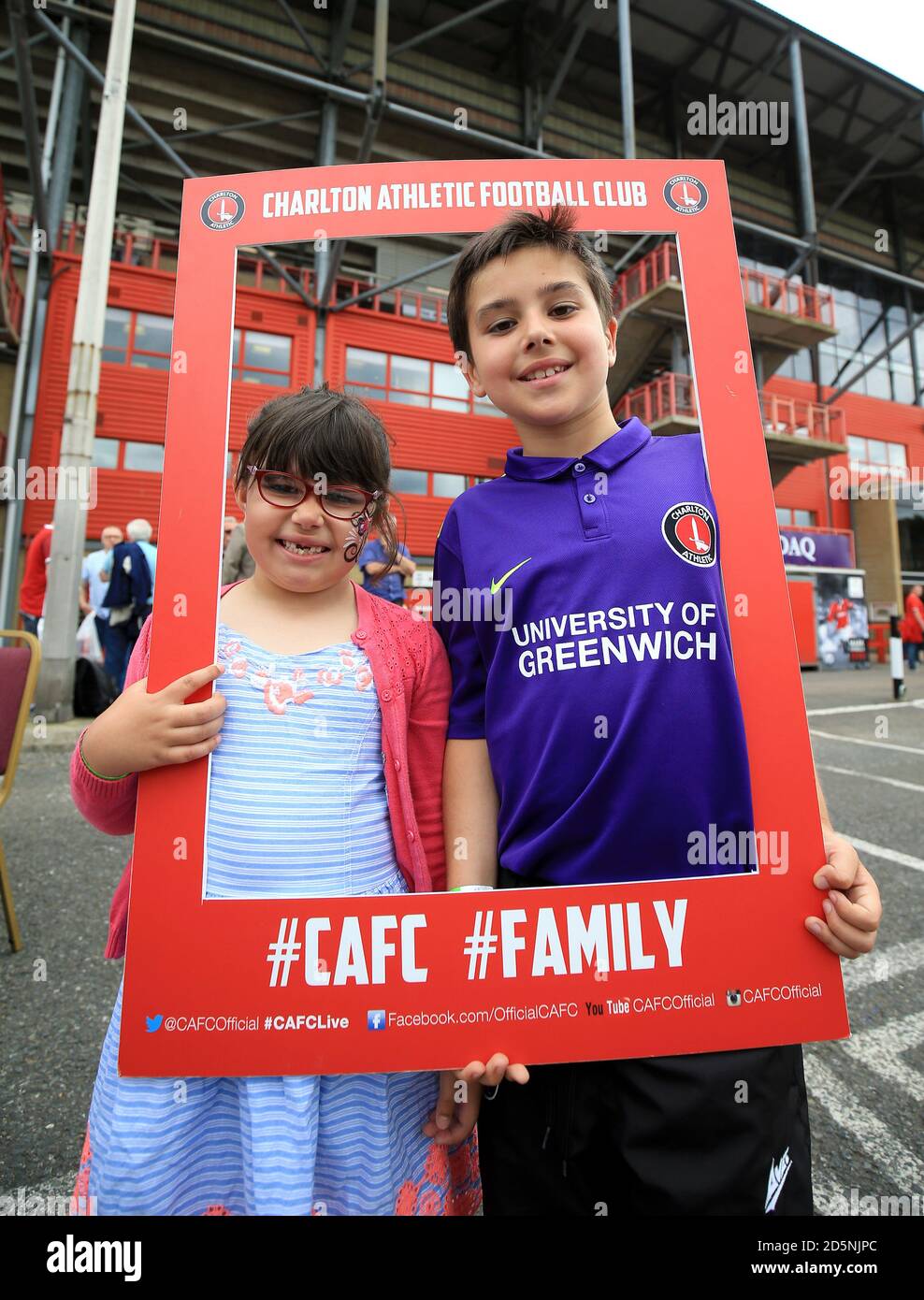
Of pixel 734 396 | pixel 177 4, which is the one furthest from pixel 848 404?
pixel 734 396

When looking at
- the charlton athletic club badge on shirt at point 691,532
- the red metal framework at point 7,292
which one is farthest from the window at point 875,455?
the charlton athletic club badge on shirt at point 691,532

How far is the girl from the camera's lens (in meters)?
0.76

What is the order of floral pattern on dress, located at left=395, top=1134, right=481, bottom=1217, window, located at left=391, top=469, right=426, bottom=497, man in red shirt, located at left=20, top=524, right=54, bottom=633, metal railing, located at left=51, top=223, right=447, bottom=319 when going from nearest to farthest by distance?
floral pattern on dress, located at left=395, top=1134, right=481, bottom=1217
man in red shirt, located at left=20, top=524, right=54, bottom=633
window, located at left=391, top=469, right=426, bottom=497
metal railing, located at left=51, top=223, right=447, bottom=319

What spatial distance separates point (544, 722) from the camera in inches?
33.4

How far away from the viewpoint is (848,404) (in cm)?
1822

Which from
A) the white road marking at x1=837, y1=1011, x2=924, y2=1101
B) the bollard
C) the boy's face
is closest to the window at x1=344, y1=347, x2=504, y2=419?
the bollard

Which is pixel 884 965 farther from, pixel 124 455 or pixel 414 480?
pixel 124 455

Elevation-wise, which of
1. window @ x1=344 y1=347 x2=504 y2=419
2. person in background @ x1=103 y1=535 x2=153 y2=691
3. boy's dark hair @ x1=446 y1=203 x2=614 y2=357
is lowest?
boy's dark hair @ x1=446 y1=203 x2=614 y2=357

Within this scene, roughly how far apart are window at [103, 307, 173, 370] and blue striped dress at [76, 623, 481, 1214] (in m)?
12.5

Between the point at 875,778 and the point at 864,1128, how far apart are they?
3.45 m

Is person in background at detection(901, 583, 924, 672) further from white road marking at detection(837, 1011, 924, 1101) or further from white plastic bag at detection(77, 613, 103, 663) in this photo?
white plastic bag at detection(77, 613, 103, 663)

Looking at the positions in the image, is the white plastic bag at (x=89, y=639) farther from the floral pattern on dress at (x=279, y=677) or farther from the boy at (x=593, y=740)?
the boy at (x=593, y=740)
